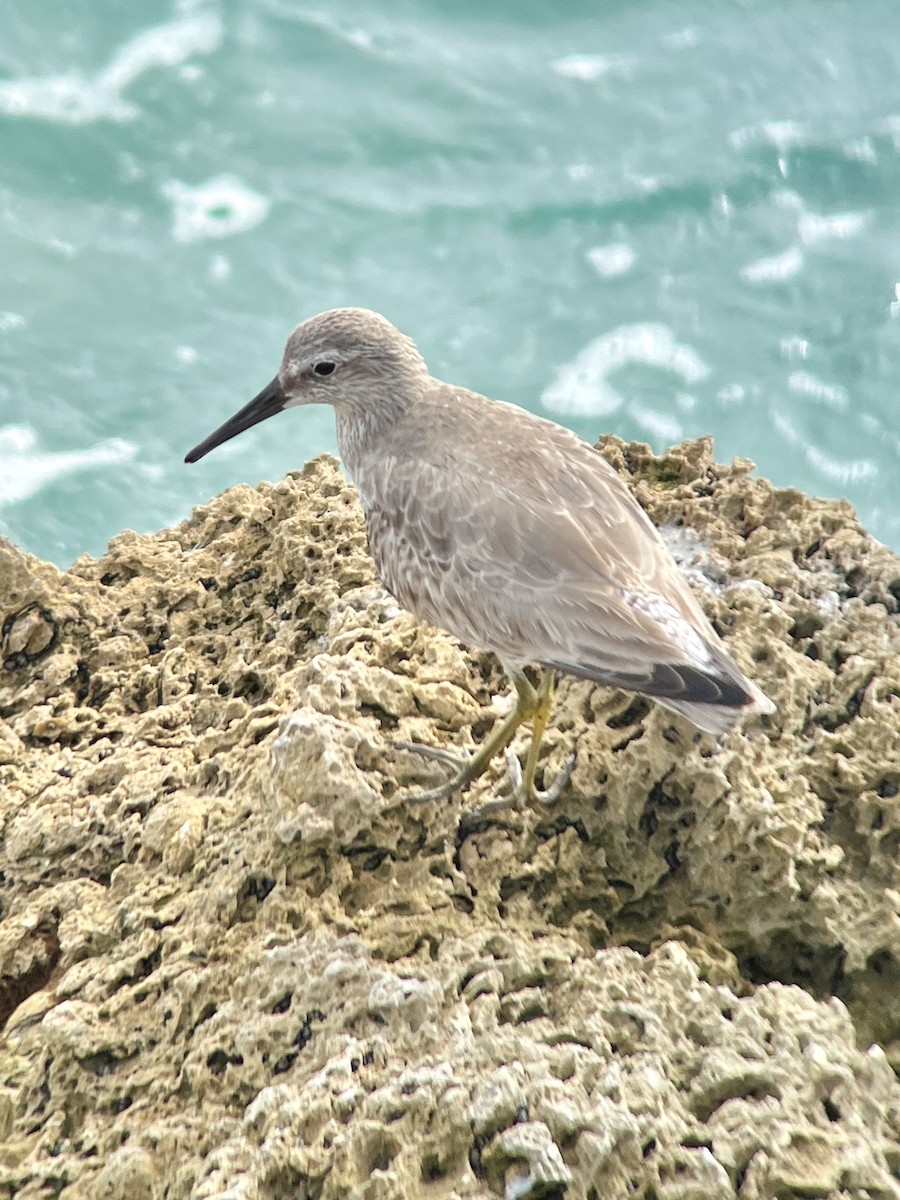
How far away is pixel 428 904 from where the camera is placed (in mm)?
2494

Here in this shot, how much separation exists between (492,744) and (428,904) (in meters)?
0.54

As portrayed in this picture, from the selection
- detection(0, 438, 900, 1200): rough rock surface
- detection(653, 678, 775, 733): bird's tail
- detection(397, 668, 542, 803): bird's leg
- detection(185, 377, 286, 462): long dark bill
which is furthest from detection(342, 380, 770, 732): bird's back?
detection(185, 377, 286, 462): long dark bill

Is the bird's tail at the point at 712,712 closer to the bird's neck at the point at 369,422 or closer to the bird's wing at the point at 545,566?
the bird's wing at the point at 545,566

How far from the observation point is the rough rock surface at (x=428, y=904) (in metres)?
1.90

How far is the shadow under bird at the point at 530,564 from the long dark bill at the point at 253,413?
487mm

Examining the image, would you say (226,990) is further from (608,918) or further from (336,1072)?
(608,918)

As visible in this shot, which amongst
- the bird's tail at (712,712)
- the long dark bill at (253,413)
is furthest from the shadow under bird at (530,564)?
the long dark bill at (253,413)

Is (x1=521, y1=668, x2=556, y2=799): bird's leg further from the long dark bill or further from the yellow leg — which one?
Answer: the long dark bill

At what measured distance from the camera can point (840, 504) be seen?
3.51 m

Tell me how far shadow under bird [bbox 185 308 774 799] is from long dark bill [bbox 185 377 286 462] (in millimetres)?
487

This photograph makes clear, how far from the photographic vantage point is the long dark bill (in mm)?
3648

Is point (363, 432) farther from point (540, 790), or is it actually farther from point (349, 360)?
point (540, 790)

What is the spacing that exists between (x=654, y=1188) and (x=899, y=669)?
5.47 feet

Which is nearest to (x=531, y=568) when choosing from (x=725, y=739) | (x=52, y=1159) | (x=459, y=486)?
(x=459, y=486)
